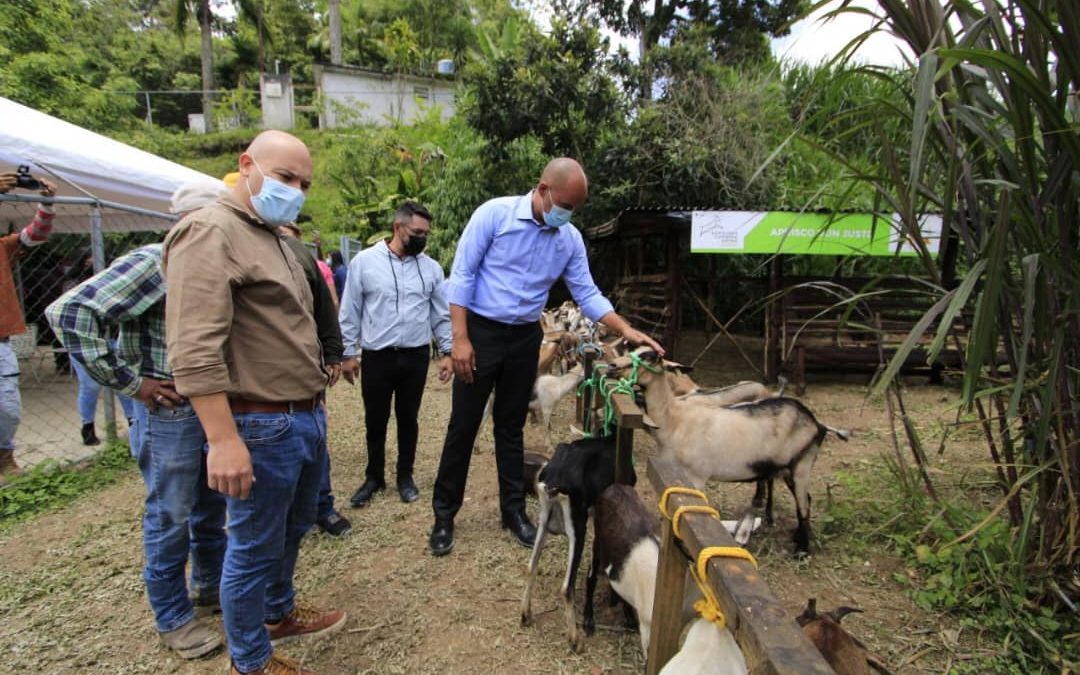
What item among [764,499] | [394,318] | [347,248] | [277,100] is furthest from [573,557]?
[277,100]

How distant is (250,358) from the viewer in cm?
176

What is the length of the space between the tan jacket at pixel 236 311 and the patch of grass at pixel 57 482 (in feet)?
10.6

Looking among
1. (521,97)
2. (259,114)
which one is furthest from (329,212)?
(259,114)

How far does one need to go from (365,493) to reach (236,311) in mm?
2542

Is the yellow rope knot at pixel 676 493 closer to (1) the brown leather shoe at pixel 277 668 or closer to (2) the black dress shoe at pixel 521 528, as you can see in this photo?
(1) the brown leather shoe at pixel 277 668

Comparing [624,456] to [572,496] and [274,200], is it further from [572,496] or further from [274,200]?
[274,200]

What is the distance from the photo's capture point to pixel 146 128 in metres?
19.8

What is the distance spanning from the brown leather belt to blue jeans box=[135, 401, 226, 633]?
1.93 ft

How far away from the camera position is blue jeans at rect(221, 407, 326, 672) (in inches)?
70.6

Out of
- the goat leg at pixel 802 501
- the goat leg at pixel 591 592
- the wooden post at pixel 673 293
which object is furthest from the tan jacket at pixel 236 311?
the wooden post at pixel 673 293

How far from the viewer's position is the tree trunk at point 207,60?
2348cm

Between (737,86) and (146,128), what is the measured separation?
20.6m

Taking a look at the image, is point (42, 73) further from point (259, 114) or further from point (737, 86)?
point (259, 114)

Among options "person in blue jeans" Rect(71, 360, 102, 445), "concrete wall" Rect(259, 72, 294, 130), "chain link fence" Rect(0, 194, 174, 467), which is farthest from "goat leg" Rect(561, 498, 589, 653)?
"concrete wall" Rect(259, 72, 294, 130)
